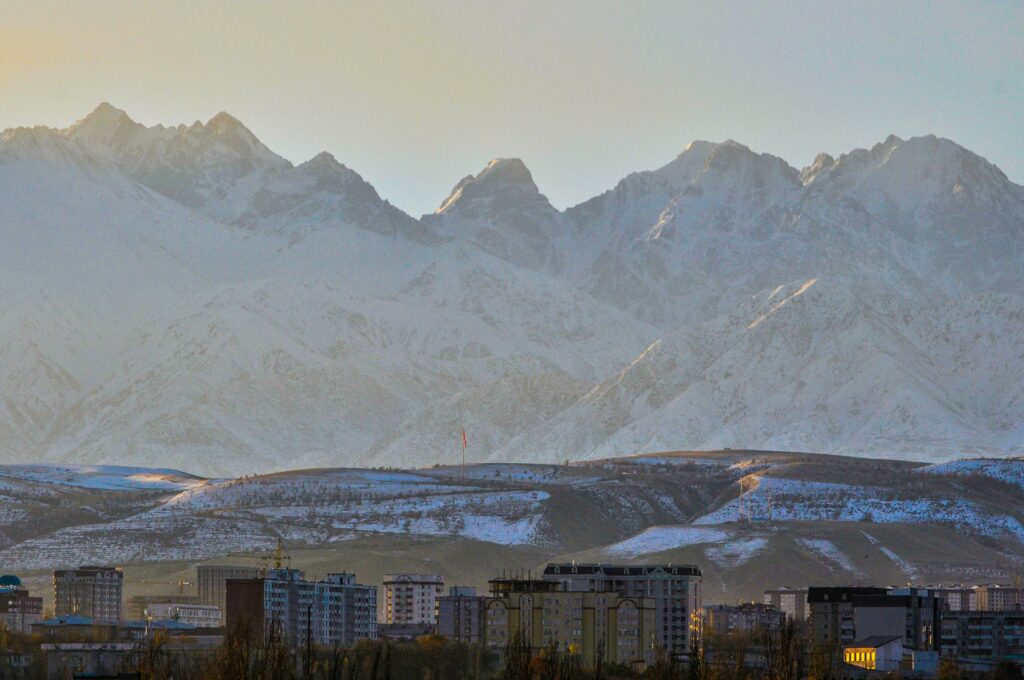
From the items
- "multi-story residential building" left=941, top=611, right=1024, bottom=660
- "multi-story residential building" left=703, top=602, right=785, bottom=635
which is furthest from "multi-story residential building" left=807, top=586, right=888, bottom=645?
"multi-story residential building" left=941, top=611, right=1024, bottom=660

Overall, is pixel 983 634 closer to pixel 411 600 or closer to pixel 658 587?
Result: pixel 658 587

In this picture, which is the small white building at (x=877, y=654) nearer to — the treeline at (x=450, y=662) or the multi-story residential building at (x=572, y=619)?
the treeline at (x=450, y=662)

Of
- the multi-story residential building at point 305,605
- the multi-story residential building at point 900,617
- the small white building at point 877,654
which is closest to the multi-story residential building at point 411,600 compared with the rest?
the multi-story residential building at point 305,605

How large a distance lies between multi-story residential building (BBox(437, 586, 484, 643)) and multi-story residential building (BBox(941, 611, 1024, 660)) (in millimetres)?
25709

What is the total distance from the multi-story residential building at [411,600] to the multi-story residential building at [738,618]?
22.0 meters

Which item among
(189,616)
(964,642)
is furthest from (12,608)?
(964,642)

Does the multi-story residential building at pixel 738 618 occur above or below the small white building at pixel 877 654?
above

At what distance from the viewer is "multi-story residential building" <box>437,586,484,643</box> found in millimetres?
163250

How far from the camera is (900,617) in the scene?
529ft

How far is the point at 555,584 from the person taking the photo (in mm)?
160875

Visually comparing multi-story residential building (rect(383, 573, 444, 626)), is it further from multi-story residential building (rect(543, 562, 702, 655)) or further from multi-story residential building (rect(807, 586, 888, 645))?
multi-story residential building (rect(807, 586, 888, 645))

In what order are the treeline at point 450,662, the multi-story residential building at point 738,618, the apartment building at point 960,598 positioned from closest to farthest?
the treeline at point 450,662 < the multi-story residential building at point 738,618 < the apartment building at point 960,598

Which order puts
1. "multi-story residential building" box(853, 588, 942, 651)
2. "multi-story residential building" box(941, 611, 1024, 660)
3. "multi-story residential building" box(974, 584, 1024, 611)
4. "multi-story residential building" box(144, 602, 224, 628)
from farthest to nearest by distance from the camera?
1. "multi-story residential building" box(974, 584, 1024, 611)
2. "multi-story residential building" box(144, 602, 224, 628)
3. "multi-story residential building" box(853, 588, 942, 651)
4. "multi-story residential building" box(941, 611, 1024, 660)

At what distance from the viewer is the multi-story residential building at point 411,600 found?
636 ft
